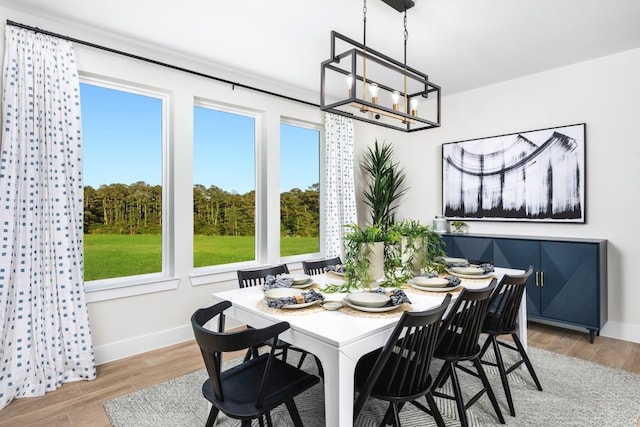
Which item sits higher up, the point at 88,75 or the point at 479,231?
the point at 88,75

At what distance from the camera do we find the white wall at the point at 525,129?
3.04m

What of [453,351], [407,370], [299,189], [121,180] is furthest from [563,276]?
[121,180]

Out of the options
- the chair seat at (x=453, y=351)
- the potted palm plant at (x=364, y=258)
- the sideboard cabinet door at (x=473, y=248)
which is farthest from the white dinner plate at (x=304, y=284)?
the sideboard cabinet door at (x=473, y=248)

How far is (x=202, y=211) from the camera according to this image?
12.2 ft

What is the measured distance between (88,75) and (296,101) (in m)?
2.07

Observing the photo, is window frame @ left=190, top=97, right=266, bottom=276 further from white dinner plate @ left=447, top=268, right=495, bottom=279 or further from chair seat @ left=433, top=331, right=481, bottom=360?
chair seat @ left=433, top=331, right=481, bottom=360

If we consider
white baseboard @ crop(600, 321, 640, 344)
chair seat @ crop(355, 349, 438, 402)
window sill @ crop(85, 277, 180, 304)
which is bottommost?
white baseboard @ crop(600, 321, 640, 344)

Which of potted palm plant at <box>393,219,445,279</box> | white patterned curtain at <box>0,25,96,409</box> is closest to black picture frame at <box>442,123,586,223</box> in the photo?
potted palm plant at <box>393,219,445,279</box>

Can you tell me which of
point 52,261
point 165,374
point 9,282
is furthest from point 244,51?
point 165,374

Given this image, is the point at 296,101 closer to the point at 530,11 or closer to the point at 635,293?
the point at 530,11

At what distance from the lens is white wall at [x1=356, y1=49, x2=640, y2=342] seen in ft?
11.1

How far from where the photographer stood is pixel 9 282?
2422mm

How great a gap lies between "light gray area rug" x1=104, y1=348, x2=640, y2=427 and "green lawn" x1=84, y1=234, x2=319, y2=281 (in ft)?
3.82

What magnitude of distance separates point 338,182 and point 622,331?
3250 mm
